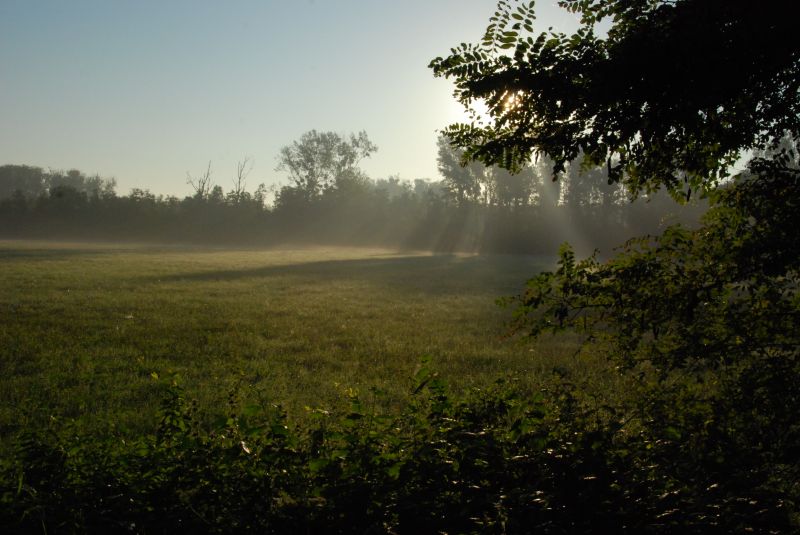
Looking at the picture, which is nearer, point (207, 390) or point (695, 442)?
point (695, 442)

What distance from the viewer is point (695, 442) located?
12.3 ft

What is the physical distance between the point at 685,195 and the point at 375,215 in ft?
237

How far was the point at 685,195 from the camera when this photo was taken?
14.3 feet

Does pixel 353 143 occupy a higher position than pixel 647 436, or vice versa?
pixel 353 143

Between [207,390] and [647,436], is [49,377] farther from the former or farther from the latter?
[647,436]

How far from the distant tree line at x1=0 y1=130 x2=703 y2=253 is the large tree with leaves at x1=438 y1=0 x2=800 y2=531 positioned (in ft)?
183

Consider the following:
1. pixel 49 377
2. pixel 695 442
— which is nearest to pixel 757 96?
pixel 695 442

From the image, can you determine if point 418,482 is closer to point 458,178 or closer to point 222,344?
point 222,344

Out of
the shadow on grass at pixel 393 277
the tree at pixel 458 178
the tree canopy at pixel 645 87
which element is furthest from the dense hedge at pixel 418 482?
the tree at pixel 458 178

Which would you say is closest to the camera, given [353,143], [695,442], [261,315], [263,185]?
[695,442]

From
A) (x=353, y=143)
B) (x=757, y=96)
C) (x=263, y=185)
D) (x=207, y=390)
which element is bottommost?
(x=207, y=390)

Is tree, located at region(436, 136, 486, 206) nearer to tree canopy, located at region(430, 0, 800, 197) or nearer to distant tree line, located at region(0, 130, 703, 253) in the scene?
distant tree line, located at region(0, 130, 703, 253)

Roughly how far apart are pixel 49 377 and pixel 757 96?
28.2ft

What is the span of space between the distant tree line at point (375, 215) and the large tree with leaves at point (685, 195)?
183ft
